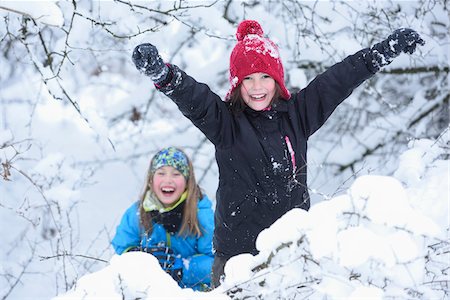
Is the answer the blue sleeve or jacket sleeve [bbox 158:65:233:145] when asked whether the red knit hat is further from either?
the blue sleeve

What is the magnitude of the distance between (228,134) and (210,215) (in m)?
1.55

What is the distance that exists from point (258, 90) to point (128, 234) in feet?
5.77

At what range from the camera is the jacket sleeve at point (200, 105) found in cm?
239

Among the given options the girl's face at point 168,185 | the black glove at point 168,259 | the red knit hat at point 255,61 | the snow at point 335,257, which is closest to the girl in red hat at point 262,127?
the red knit hat at point 255,61

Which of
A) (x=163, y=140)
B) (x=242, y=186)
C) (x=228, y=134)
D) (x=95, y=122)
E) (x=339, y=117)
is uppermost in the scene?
(x=163, y=140)

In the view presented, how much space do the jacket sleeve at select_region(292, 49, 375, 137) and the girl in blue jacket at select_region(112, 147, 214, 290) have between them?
1.48m

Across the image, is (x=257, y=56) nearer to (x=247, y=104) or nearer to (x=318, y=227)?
(x=247, y=104)

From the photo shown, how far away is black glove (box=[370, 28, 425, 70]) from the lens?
2.49m

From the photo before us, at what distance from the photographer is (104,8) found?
3621 mm

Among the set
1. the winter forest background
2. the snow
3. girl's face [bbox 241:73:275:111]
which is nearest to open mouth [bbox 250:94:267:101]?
girl's face [bbox 241:73:275:111]

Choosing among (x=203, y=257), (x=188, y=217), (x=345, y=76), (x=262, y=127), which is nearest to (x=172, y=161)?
(x=188, y=217)

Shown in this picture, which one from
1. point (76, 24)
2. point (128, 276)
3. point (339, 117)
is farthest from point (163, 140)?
point (128, 276)

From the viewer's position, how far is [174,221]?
399 centimetres

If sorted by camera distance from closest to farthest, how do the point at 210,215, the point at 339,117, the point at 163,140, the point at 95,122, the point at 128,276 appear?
the point at 128,276
the point at 95,122
the point at 210,215
the point at 339,117
the point at 163,140
